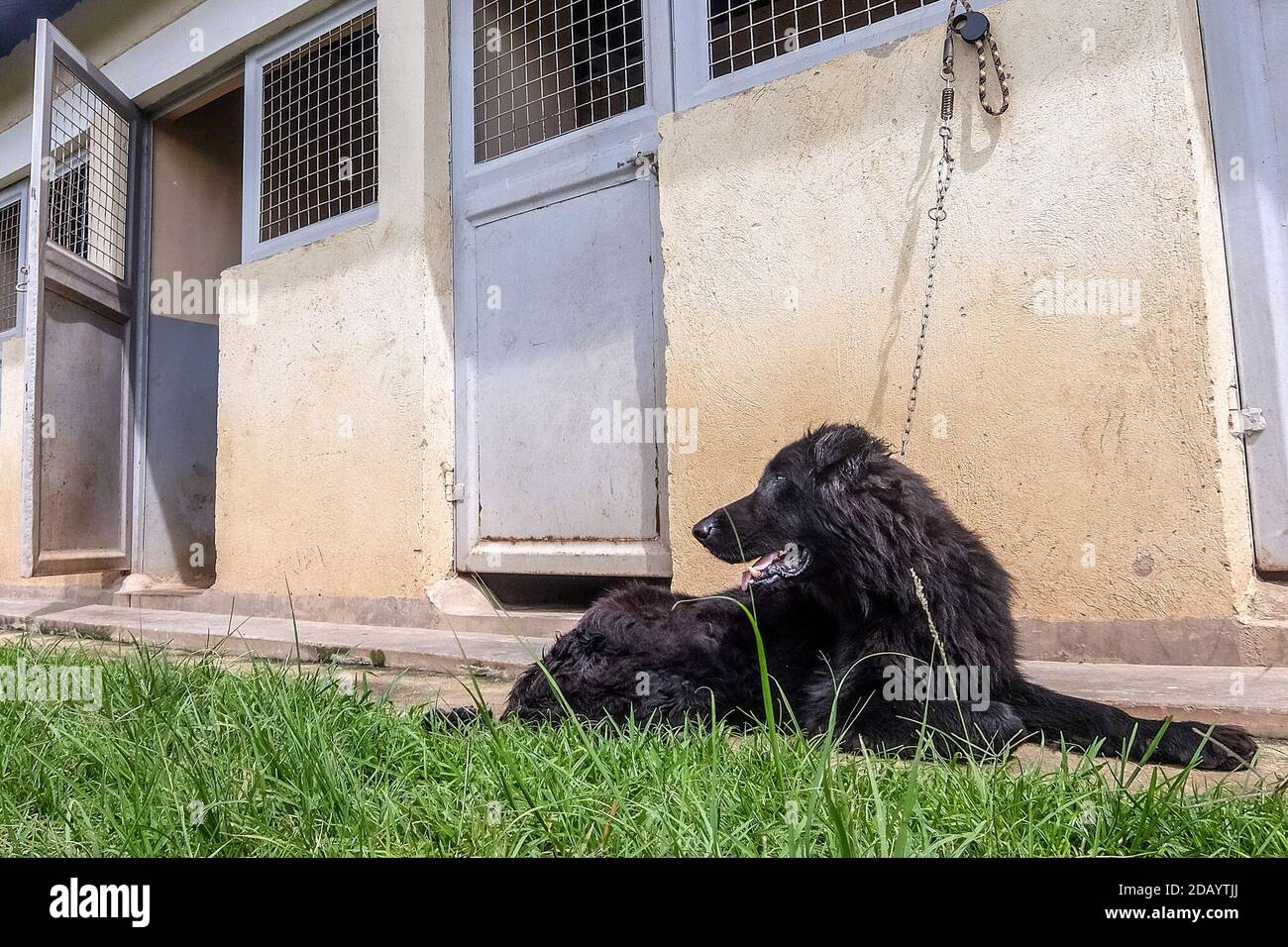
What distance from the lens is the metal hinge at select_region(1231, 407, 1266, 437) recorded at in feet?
8.80

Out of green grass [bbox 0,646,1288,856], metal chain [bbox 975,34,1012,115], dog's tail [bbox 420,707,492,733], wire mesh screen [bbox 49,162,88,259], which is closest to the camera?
green grass [bbox 0,646,1288,856]

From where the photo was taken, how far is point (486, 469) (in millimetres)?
4562

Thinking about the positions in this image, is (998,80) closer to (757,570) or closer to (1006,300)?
(1006,300)

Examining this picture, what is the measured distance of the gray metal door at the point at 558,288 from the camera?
4.03 m

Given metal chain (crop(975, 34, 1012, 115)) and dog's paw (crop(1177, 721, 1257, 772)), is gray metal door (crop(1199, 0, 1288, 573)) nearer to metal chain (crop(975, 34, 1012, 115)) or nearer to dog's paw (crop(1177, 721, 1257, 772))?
metal chain (crop(975, 34, 1012, 115))

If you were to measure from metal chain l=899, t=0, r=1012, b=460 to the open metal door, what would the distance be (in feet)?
16.7

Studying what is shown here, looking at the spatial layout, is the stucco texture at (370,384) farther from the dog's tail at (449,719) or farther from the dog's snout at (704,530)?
the dog's tail at (449,719)

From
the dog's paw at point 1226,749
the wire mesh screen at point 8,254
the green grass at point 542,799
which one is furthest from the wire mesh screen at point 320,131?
the dog's paw at point 1226,749

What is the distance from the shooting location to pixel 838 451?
2248mm

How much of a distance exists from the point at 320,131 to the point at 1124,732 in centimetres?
566

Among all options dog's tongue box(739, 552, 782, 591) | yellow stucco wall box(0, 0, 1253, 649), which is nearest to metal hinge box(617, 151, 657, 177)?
yellow stucco wall box(0, 0, 1253, 649)

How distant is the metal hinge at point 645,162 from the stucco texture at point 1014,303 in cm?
43

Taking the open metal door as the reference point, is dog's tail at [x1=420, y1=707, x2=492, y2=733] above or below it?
below

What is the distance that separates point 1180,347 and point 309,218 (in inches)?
201
